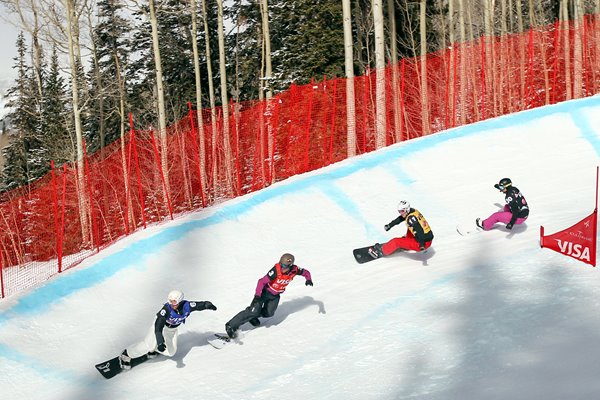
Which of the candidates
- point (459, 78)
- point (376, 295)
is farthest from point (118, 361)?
point (459, 78)

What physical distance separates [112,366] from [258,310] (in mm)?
1951

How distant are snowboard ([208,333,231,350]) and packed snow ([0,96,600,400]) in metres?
0.14

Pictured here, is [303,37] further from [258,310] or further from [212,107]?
[258,310]

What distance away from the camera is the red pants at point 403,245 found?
30.2ft

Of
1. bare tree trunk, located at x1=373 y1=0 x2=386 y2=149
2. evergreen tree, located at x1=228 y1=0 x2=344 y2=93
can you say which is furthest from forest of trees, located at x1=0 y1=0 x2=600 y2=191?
bare tree trunk, located at x1=373 y1=0 x2=386 y2=149

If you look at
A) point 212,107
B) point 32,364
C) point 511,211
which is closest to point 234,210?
point 32,364

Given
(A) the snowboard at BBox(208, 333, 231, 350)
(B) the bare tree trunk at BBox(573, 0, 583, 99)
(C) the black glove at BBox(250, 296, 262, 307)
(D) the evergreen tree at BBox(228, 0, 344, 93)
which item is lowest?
(A) the snowboard at BBox(208, 333, 231, 350)

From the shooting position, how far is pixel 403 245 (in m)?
9.33

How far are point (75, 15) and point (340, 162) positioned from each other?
35.2 ft

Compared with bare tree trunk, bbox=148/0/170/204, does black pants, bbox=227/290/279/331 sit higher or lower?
lower

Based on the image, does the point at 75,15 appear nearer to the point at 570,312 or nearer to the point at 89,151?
the point at 89,151

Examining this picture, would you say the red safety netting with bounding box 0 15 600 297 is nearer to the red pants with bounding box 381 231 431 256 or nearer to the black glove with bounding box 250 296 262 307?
the black glove with bounding box 250 296 262 307

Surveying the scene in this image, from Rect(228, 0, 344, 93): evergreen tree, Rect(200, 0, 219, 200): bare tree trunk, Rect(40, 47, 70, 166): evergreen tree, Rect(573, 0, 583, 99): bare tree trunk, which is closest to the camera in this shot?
Rect(200, 0, 219, 200): bare tree trunk

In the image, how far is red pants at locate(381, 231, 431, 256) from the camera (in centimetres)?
922
